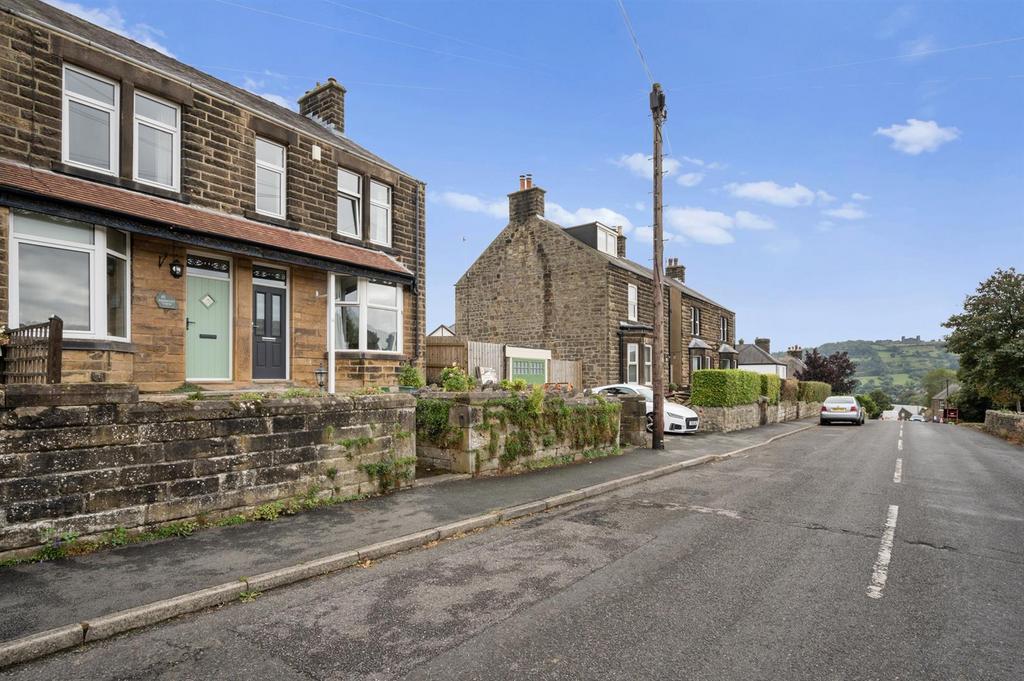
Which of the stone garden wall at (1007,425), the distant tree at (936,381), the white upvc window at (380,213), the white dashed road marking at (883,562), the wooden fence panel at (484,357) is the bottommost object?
Result: the distant tree at (936,381)

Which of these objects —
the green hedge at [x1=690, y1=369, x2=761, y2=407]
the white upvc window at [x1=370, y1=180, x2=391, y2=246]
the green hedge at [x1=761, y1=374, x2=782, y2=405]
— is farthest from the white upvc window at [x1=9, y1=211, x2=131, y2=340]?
the green hedge at [x1=761, y1=374, x2=782, y2=405]

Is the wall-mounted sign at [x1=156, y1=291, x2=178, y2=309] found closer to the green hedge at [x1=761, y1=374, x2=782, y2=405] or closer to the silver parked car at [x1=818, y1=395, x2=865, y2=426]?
the green hedge at [x1=761, y1=374, x2=782, y2=405]

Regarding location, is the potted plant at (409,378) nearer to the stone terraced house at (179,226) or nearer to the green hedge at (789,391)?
the stone terraced house at (179,226)

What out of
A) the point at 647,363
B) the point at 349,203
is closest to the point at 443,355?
the point at 349,203

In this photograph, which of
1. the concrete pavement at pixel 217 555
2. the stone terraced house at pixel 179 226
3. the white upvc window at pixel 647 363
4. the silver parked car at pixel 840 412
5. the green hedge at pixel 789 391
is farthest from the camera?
the green hedge at pixel 789 391

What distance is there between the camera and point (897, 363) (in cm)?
18612

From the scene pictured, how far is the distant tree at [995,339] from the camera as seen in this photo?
27.3m

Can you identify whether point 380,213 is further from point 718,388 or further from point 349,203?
point 718,388

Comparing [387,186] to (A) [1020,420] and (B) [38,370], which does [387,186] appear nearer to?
(B) [38,370]

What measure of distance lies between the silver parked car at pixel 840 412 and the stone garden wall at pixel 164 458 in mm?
25348

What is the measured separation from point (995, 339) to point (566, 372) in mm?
22973

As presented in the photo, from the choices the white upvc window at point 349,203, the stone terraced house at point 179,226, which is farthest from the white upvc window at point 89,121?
the white upvc window at point 349,203

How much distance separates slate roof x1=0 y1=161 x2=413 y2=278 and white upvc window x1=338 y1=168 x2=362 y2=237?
1032 mm

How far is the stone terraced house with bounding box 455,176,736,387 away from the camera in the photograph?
24781 millimetres
